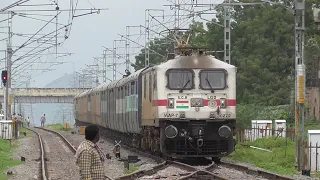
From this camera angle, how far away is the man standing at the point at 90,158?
9141mm

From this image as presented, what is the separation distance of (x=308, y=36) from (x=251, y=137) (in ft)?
81.1

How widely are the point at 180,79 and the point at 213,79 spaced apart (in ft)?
3.18

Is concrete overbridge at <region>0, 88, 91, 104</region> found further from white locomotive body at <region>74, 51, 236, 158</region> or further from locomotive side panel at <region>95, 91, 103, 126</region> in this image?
white locomotive body at <region>74, 51, 236, 158</region>

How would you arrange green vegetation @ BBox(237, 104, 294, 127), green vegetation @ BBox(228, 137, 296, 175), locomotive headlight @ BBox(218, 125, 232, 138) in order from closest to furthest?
locomotive headlight @ BBox(218, 125, 232, 138), green vegetation @ BBox(228, 137, 296, 175), green vegetation @ BBox(237, 104, 294, 127)

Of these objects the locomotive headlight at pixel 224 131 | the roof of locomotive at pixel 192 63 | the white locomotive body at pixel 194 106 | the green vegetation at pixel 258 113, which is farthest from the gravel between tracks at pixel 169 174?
the green vegetation at pixel 258 113

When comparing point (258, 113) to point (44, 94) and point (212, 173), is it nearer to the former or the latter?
point (212, 173)

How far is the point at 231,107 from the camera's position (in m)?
21.5

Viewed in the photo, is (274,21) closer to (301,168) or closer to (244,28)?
(244,28)

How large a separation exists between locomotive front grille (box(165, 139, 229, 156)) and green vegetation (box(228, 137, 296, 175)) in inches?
57.4

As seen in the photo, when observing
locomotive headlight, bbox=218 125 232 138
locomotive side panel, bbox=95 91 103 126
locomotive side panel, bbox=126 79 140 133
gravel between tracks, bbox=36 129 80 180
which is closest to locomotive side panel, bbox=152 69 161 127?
locomotive headlight, bbox=218 125 232 138

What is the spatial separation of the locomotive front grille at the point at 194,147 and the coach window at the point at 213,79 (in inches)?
62.5

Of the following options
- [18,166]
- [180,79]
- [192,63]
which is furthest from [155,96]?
[18,166]

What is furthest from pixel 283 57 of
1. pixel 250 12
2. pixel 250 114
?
pixel 250 114

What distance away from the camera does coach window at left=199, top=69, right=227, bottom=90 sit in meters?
21.6
